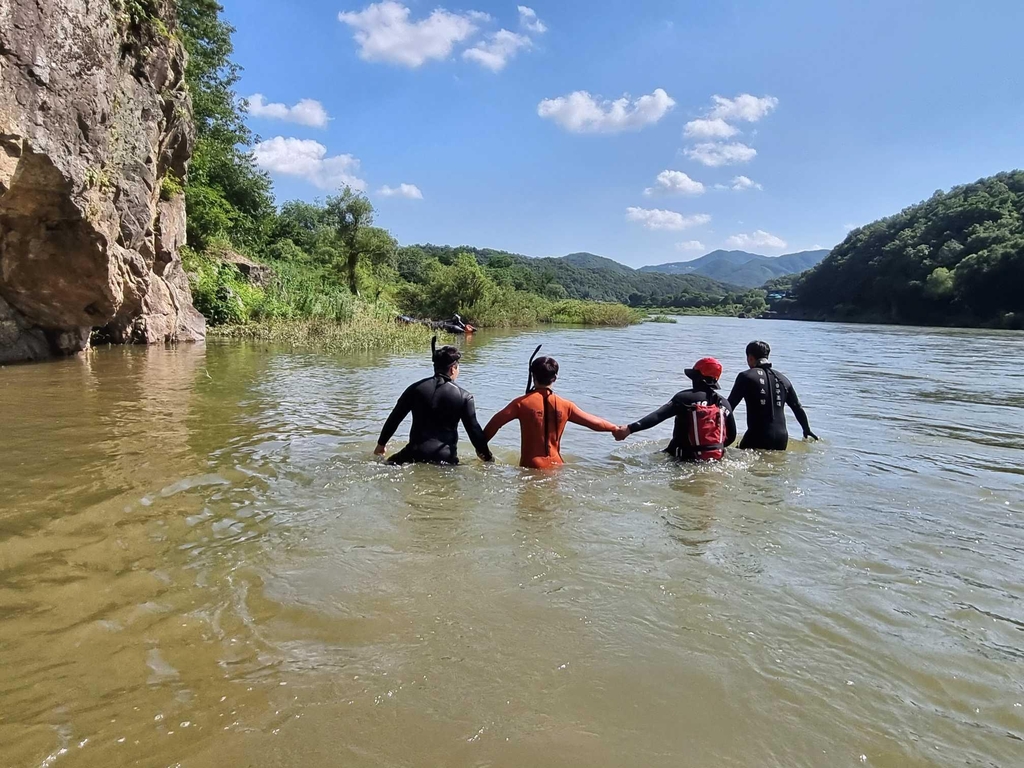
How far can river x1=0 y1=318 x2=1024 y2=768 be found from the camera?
212 centimetres

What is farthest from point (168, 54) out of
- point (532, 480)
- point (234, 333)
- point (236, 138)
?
point (236, 138)

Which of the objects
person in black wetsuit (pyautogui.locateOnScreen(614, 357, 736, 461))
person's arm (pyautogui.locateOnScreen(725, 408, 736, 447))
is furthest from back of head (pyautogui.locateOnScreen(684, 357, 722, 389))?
person's arm (pyautogui.locateOnScreen(725, 408, 736, 447))

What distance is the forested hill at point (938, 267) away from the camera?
195 feet

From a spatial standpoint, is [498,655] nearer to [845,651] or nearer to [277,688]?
[277,688]

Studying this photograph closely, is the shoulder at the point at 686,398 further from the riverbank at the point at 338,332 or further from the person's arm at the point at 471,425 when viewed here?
the riverbank at the point at 338,332

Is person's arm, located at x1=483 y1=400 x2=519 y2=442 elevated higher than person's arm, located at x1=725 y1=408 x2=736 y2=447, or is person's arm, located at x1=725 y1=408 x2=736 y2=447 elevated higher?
person's arm, located at x1=483 y1=400 x2=519 y2=442

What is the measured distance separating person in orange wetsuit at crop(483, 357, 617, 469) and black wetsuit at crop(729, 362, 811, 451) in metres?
1.98

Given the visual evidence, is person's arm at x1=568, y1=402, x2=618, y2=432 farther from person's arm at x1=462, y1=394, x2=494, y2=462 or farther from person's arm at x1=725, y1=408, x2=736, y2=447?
person's arm at x1=725, y1=408, x2=736, y2=447

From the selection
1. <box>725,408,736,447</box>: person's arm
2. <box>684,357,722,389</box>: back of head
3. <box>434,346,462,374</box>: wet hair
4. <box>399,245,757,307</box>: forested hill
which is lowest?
<box>725,408,736,447</box>: person's arm

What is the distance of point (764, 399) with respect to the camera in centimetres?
684

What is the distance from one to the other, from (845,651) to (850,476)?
383 centimetres

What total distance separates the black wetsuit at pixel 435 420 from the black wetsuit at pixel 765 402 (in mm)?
3102

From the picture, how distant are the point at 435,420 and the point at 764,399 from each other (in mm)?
3700

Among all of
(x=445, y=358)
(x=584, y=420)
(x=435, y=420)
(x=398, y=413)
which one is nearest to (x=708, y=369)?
(x=584, y=420)
